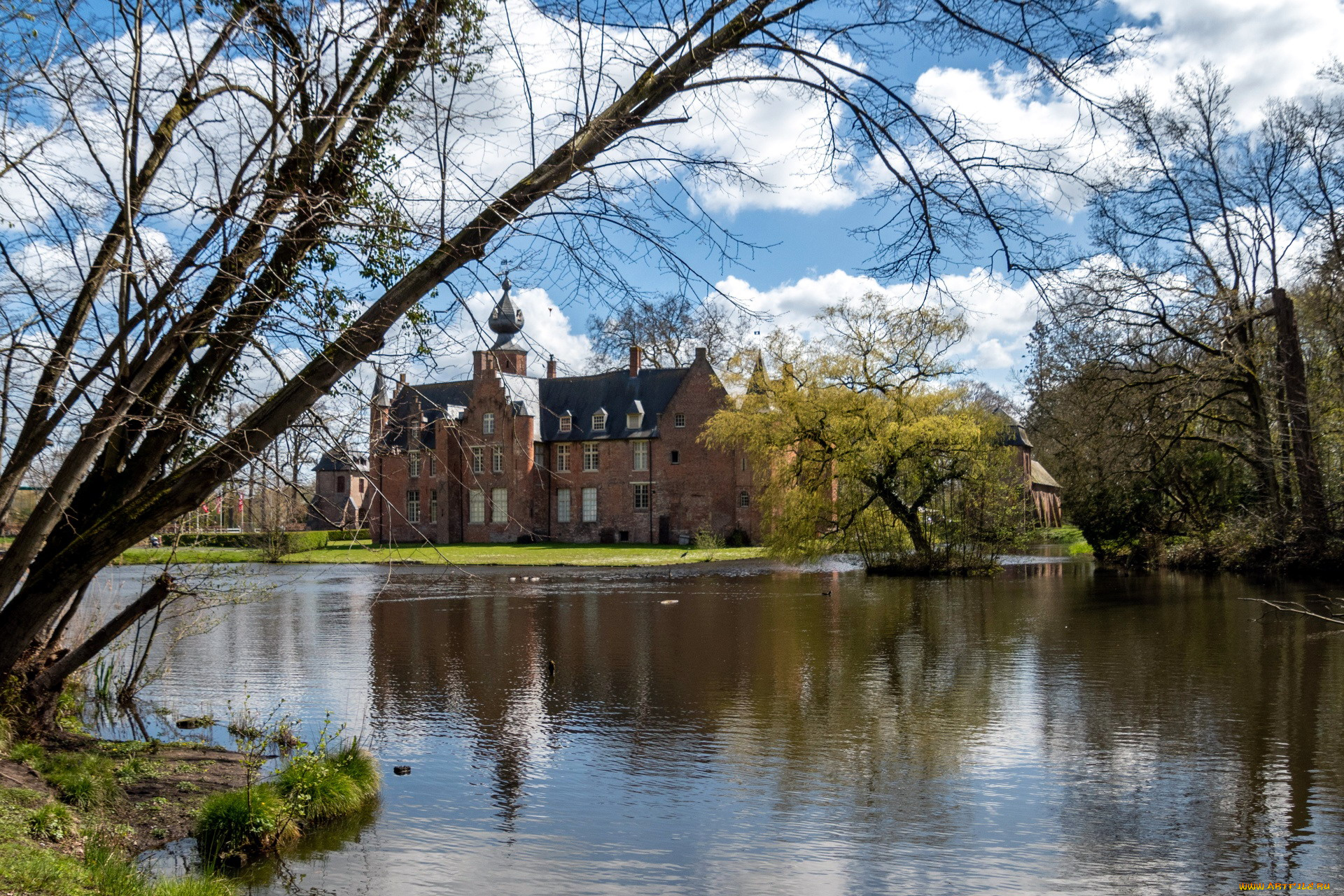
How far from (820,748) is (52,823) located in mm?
6221

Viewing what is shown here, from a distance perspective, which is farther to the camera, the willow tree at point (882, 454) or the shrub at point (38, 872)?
the willow tree at point (882, 454)

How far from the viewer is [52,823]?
6250 mm

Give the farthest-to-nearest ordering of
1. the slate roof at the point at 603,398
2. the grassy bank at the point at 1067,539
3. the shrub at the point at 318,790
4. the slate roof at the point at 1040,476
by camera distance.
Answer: the slate roof at the point at 1040,476
the slate roof at the point at 603,398
the grassy bank at the point at 1067,539
the shrub at the point at 318,790

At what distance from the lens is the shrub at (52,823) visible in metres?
6.11

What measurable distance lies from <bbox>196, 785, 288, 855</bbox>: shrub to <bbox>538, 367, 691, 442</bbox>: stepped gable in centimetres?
4317

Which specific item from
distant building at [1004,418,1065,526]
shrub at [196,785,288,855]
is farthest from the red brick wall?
shrub at [196,785,288,855]

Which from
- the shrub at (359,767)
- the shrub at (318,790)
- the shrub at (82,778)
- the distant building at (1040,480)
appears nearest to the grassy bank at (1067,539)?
the distant building at (1040,480)

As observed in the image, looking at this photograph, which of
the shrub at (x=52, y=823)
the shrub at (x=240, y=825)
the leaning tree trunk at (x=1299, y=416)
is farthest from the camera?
the leaning tree trunk at (x=1299, y=416)

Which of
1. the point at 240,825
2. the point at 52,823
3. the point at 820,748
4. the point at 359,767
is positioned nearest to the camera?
the point at 52,823

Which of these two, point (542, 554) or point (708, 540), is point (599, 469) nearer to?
point (542, 554)

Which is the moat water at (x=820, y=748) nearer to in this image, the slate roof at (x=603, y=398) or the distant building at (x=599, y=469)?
the distant building at (x=599, y=469)

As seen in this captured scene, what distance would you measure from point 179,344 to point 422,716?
226 inches

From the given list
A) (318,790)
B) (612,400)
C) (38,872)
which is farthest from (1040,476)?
(38,872)

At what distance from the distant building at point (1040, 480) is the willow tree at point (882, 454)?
121ft
